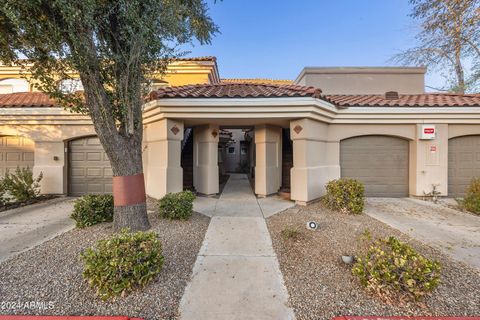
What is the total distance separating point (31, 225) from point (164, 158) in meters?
3.59

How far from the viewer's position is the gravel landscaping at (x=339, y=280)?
249 cm

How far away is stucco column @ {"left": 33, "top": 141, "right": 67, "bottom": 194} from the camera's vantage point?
812 centimetres

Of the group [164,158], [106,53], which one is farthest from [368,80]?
[106,53]

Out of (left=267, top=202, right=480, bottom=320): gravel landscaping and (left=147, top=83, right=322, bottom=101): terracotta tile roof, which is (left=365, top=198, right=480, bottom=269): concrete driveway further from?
(left=147, top=83, right=322, bottom=101): terracotta tile roof

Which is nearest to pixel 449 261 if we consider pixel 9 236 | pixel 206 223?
pixel 206 223

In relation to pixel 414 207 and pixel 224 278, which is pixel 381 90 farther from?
pixel 224 278

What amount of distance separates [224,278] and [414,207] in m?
6.90

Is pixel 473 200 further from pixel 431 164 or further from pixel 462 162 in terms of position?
pixel 462 162

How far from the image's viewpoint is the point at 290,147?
29.0 feet

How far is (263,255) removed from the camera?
12.3 ft

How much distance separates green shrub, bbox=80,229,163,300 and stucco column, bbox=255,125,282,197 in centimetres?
554

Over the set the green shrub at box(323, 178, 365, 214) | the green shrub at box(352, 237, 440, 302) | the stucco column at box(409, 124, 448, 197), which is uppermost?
the stucco column at box(409, 124, 448, 197)

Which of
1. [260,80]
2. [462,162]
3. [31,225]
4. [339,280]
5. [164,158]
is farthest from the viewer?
[260,80]

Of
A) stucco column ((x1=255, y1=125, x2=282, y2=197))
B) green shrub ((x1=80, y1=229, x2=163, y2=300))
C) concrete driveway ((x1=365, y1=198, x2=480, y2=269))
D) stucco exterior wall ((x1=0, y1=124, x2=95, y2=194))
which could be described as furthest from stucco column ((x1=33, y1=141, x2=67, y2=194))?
concrete driveway ((x1=365, y1=198, x2=480, y2=269))
